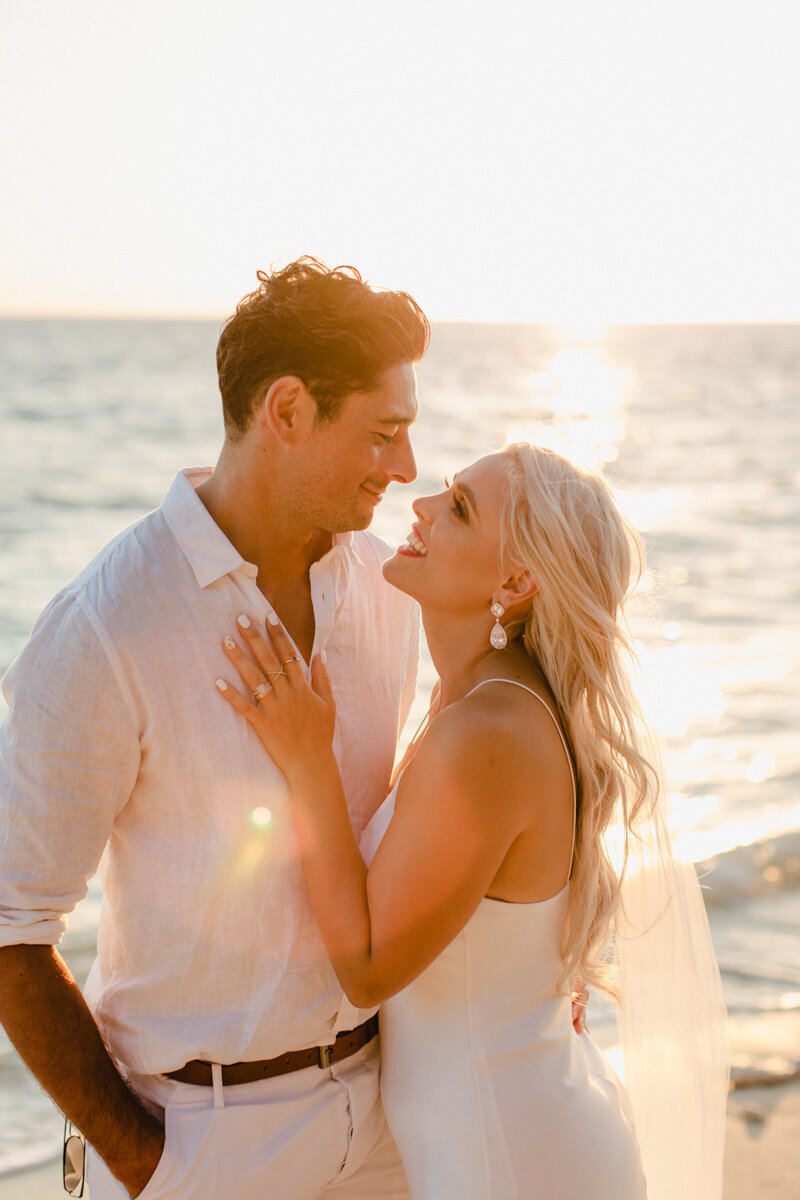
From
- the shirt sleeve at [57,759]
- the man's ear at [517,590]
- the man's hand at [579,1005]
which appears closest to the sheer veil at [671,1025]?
the man's hand at [579,1005]

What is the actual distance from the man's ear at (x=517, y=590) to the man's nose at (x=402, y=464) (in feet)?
1.17

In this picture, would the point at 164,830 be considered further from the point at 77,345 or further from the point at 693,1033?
the point at 77,345

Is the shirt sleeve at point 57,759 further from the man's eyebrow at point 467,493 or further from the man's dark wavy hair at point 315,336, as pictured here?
the man's eyebrow at point 467,493

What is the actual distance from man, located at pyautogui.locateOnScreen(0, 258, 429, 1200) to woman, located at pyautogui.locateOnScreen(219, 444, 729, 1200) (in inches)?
4.2

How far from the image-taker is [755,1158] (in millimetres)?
4160

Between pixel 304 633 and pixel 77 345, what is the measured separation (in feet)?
207

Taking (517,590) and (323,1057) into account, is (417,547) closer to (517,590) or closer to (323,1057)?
(517,590)

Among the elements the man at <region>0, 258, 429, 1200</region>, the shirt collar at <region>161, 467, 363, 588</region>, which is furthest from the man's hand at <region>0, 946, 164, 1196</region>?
the shirt collar at <region>161, 467, 363, 588</region>

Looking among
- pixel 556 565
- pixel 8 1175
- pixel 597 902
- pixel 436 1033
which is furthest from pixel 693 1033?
pixel 8 1175

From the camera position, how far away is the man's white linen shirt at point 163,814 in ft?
7.69

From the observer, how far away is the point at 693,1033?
328 centimetres

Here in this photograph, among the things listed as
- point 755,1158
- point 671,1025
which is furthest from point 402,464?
point 755,1158

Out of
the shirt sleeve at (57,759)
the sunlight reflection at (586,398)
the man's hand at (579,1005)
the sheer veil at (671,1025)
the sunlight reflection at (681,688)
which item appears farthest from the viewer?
the sunlight reflection at (586,398)

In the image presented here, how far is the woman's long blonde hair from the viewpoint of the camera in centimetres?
276
